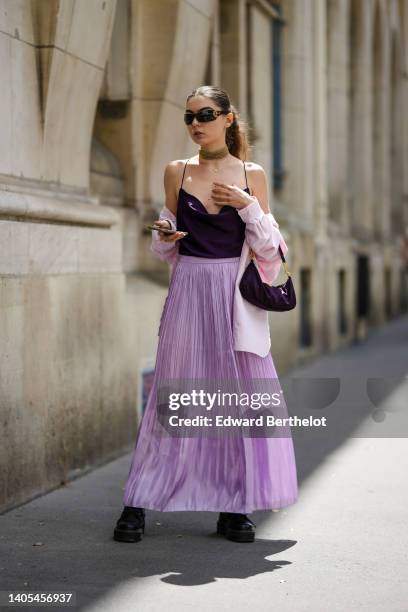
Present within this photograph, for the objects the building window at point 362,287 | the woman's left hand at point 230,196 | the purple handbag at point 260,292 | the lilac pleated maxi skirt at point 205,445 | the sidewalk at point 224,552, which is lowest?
the sidewalk at point 224,552

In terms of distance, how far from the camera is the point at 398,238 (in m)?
26.2

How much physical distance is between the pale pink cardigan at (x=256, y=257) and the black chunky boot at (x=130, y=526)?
0.86 m

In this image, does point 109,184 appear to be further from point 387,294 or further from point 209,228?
point 387,294

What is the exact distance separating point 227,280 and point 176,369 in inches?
18.1

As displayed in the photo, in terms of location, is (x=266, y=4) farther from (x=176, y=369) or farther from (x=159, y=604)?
(x=159, y=604)

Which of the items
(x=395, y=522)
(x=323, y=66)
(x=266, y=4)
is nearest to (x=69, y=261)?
(x=395, y=522)

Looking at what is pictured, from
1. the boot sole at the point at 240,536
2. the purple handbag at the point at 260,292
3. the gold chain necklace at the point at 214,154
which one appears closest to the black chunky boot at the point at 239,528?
the boot sole at the point at 240,536

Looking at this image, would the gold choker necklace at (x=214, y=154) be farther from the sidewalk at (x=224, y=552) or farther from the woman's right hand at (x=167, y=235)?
the sidewalk at (x=224, y=552)

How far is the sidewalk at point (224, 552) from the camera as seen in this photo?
463 cm

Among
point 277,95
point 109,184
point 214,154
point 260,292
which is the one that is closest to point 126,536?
point 260,292

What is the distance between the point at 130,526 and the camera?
5.50m

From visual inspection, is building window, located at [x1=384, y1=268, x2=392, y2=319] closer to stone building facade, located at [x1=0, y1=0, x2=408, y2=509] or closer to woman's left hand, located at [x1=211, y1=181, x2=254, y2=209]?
stone building facade, located at [x1=0, y1=0, x2=408, y2=509]

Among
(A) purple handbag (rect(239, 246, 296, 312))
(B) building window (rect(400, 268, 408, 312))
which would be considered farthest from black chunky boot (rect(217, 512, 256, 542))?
(B) building window (rect(400, 268, 408, 312))

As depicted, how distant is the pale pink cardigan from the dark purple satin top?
0.05m
